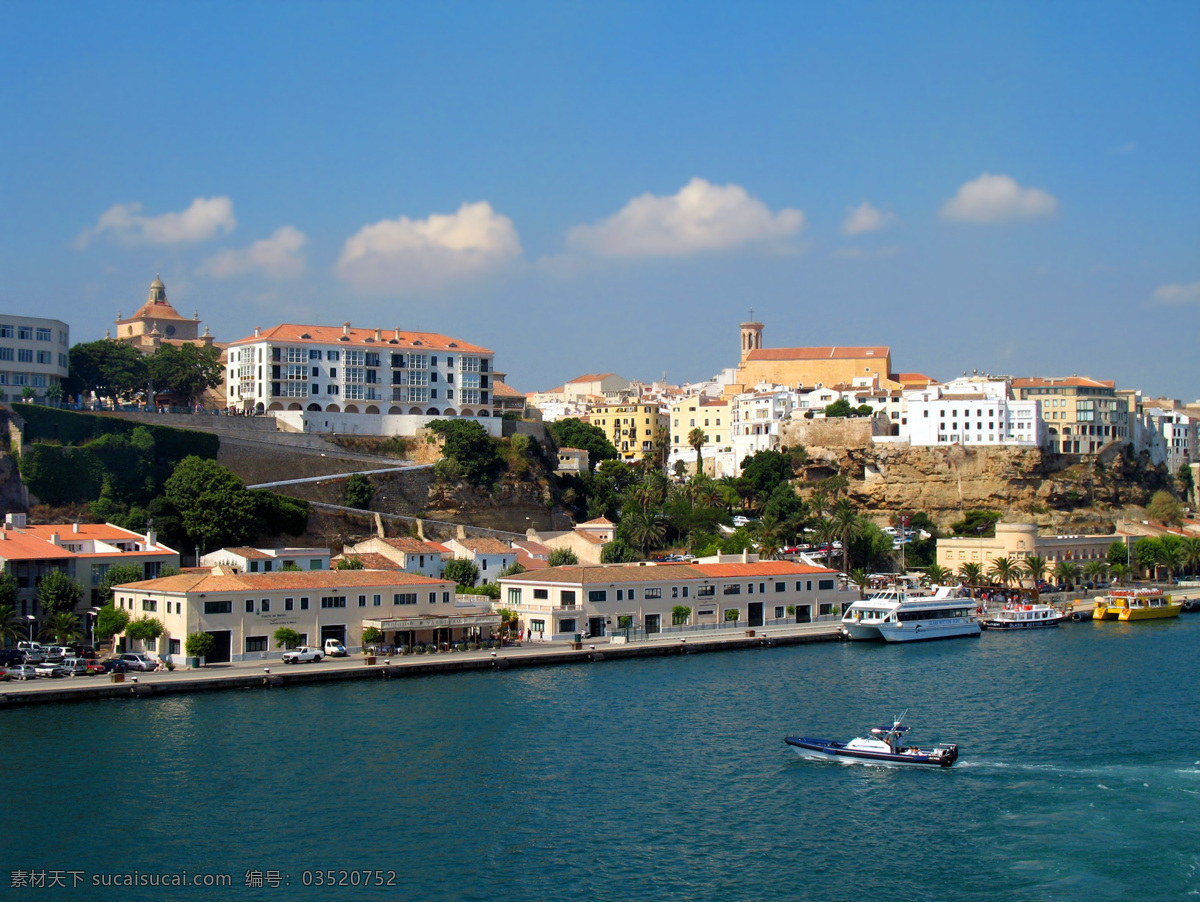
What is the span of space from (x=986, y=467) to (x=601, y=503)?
1310 inches

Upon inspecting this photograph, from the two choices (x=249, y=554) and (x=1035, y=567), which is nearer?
(x=249, y=554)

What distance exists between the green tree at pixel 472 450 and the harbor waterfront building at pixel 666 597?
20.6m

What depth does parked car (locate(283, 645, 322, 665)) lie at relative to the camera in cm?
4869

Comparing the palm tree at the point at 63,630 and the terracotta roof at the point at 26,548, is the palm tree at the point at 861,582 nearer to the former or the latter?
the palm tree at the point at 63,630

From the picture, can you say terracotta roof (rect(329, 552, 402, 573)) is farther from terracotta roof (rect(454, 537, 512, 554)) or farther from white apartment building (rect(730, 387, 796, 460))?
white apartment building (rect(730, 387, 796, 460))

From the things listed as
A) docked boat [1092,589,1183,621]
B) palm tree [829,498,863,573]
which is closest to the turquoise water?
docked boat [1092,589,1183,621]

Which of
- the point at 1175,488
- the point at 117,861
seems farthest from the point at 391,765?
the point at 1175,488

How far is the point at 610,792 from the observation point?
1275 inches

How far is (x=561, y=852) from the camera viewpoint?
28.0 m

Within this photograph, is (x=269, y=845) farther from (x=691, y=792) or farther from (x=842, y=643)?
(x=842, y=643)

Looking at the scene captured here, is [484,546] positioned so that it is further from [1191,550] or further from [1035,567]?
[1191,550]

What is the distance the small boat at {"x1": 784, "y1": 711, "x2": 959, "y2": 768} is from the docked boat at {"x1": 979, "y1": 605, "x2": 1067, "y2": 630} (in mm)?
34404

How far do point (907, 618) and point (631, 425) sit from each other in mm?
73829

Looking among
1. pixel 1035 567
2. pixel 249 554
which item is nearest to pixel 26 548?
pixel 249 554
